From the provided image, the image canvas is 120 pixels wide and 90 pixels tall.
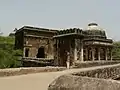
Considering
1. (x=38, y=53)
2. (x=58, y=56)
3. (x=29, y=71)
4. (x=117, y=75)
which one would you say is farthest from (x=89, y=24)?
(x=117, y=75)

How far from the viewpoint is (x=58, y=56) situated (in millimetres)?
19359

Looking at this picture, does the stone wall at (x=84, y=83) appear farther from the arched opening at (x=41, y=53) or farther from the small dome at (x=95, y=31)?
the small dome at (x=95, y=31)

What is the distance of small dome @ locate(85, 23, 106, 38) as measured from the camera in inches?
1255

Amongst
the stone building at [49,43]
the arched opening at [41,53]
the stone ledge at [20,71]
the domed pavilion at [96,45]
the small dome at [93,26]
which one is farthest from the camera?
the small dome at [93,26]

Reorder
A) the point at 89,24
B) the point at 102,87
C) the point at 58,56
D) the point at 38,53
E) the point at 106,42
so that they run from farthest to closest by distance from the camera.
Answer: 1. the point at 89,24
2. the point at 106,42
3. the point at 38,53
4. the point at 58,56
5. the point at 102,87

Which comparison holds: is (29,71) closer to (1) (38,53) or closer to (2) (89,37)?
(1) (38,53)

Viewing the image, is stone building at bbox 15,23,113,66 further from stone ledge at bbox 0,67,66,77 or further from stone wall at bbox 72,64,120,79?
stone wall at bbox 72,64,120,79

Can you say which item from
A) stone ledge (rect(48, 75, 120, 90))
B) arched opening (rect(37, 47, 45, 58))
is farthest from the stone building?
stone ledge (rect(48, 75, 120, 90))

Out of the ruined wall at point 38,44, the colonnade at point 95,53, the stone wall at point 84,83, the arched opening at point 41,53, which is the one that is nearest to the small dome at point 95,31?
the colonnade at point 95,53

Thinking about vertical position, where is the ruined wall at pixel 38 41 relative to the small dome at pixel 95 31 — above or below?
below

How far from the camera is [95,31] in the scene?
106ft

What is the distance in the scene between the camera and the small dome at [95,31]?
31.9 metres

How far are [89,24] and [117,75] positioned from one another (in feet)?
86.8

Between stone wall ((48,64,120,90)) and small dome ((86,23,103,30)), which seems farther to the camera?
Result: small dome ((86,23,103,30))
